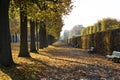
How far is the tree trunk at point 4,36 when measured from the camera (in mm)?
15789

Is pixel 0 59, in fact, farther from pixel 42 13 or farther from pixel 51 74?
pixel 42 13

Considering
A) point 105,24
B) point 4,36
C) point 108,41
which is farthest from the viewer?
point 105,24

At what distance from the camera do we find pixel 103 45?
33.4 m

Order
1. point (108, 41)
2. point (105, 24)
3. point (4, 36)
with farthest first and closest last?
point (105, 24), point (108, 41), point (4, 36)

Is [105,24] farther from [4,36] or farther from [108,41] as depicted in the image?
[4,36]

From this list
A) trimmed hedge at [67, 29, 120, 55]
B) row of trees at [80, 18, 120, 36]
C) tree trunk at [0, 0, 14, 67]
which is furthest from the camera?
row of trees at [80, 18, 120, 36]

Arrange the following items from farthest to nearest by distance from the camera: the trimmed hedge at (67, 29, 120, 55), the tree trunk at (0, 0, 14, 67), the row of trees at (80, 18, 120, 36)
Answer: the row of trees at (80, 18, 120, 36)
the trimmed hedge at (67, 29, 120, 55)
the tree trunk at (0, 0, 14, 67)

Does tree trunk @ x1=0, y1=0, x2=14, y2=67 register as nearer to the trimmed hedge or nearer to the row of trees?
the trimmed hedge

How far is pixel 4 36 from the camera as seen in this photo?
631 inches

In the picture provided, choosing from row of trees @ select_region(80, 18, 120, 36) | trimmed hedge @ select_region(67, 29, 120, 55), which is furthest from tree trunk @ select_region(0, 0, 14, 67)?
row of trees @ select_region(80, 18, 120, 36)

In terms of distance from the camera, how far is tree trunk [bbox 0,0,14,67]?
15.8 metres

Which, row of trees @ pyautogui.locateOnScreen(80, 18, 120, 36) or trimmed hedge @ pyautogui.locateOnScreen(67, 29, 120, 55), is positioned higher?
row of trees @ pyautogui.locateOnScreen(80, 18, 120, 36)

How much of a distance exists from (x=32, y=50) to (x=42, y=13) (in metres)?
8.07

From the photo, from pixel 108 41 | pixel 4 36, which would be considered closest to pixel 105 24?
pixel 108 41
